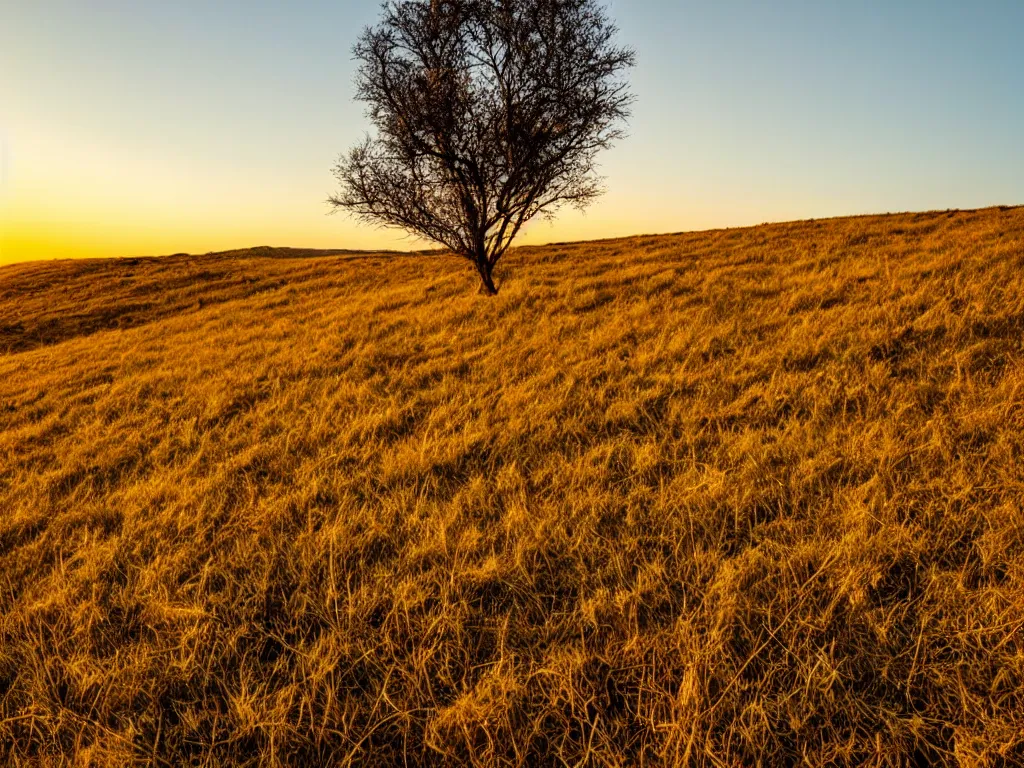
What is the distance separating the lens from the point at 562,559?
3.01 meters

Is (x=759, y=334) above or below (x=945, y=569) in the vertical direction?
above

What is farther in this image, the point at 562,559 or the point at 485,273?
the point at 485,273

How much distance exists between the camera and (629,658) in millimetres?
2289

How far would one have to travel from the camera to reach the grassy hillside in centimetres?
209

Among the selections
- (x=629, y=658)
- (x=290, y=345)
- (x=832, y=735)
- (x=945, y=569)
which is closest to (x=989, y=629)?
(x=945, y=569)

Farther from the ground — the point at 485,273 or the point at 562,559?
the point at 485,273

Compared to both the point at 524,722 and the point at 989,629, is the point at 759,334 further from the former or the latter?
the point at 524,722

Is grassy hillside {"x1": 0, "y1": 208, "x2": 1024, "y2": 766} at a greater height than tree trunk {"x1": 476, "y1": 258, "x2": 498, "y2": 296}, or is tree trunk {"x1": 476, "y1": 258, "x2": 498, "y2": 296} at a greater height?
tree trunk {"x1": 476, "y1": 258, "x2": 498, "y2": 296}

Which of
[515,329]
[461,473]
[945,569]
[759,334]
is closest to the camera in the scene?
[945,569]

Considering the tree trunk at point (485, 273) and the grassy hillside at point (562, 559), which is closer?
the grassy hillside at point (562, 559)

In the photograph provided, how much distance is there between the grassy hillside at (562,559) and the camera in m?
2.09

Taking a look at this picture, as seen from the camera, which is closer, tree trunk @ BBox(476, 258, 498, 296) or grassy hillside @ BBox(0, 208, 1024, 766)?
grassy hillside @ BBox(0, 208, 1024, 766)

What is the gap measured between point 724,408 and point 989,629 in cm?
269

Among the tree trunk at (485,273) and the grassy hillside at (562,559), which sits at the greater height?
the tree trunk at (485,273)
